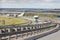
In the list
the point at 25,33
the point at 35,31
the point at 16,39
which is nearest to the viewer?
the point at 16,39

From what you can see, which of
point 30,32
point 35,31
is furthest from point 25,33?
point 35,31

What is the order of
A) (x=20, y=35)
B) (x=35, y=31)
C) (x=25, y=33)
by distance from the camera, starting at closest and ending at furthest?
(x=20, y=35) < (x=25, y=33) < (x=35, y=31)

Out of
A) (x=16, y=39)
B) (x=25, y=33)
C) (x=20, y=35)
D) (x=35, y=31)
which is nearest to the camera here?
(x=16, y=39)

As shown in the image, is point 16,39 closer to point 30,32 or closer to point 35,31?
point 30,32

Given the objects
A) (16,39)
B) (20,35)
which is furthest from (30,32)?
(16,39)

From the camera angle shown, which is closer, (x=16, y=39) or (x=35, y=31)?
(x=16, y=39)

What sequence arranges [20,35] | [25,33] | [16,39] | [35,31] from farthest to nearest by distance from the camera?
[35,31], [25,33], [20,35], [16,39]

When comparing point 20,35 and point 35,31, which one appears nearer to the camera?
point 20,35

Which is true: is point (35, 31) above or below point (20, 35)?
below

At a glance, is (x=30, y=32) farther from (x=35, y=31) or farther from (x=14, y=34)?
(x=14, y=34)
